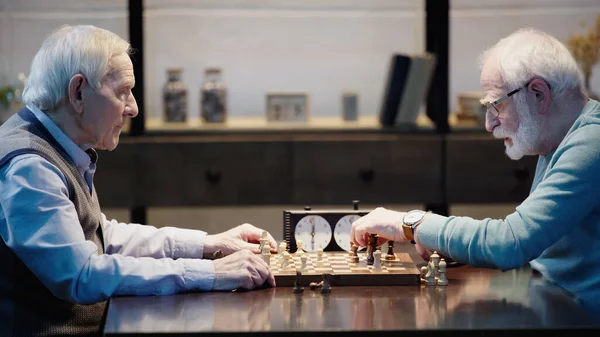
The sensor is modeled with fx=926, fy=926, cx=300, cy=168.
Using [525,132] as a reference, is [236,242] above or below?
below

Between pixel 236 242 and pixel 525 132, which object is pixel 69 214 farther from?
pixel 525 132

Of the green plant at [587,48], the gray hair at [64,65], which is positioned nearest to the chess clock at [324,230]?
the gray hair at [64,65]

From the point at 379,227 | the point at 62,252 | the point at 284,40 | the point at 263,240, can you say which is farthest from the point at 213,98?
the point at 62,252

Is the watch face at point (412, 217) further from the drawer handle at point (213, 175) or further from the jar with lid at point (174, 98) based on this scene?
the jar with lid at point (174, 98)

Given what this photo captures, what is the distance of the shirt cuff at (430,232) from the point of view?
93.4 inches

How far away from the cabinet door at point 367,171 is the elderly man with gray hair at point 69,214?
7.09 feet

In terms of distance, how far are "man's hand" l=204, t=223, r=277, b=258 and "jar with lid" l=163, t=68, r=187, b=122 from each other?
2.14 m

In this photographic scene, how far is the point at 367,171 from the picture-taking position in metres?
4.62

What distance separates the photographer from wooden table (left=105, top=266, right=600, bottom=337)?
1.93m

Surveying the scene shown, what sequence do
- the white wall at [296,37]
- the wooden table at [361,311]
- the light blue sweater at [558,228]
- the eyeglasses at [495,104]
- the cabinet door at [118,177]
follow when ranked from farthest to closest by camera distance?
the white wall at [296,37] < the cabinet door at [118,177] < the eyeglasses at [495,104] < the light blue sweater at [558,228] < the wooden table at [361,311]

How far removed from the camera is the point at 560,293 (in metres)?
2.29

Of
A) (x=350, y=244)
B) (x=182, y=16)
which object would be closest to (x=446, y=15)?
(x=182, y=16)

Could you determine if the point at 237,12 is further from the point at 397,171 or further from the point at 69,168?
the point at 69,168

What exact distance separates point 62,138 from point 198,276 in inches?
20.2
